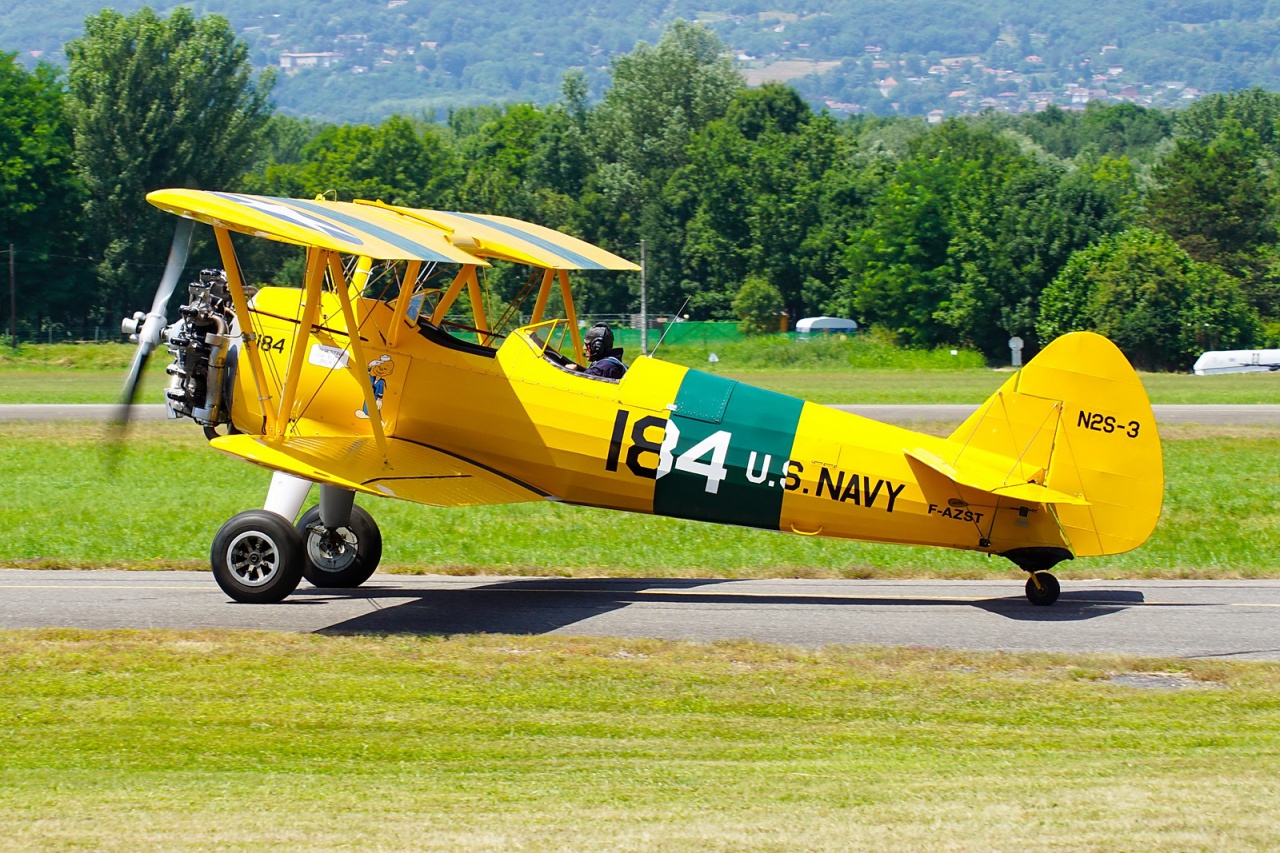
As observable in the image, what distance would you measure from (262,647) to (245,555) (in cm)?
168

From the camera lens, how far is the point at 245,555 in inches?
452

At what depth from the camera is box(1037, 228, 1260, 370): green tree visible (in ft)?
176

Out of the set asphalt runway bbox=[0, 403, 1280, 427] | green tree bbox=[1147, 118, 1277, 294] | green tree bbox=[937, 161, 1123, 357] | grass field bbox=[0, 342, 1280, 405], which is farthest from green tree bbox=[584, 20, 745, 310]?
asphalt runway bbox=[0, 403, 1280, 427]

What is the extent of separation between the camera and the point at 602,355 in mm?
11977

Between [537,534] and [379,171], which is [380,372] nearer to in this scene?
[537,534]

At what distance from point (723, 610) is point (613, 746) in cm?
400

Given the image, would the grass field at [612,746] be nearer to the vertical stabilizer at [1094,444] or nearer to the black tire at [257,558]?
the black tire at [257,558]

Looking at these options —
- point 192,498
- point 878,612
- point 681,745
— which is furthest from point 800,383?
point 681,745

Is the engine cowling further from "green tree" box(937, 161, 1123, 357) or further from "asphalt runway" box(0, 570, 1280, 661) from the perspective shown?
"green tree" box(937, 161, 1123, 357)

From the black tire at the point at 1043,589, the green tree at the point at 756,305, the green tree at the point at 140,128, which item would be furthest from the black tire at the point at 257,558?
the green tree at the point at 756,305

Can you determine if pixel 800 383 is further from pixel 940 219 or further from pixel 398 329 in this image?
pixel 398 329

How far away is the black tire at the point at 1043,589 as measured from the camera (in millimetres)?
11570

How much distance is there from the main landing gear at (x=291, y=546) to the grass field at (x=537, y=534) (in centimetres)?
117

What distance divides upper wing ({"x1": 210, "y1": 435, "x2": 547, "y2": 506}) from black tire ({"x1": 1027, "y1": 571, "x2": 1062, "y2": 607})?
4.22m
